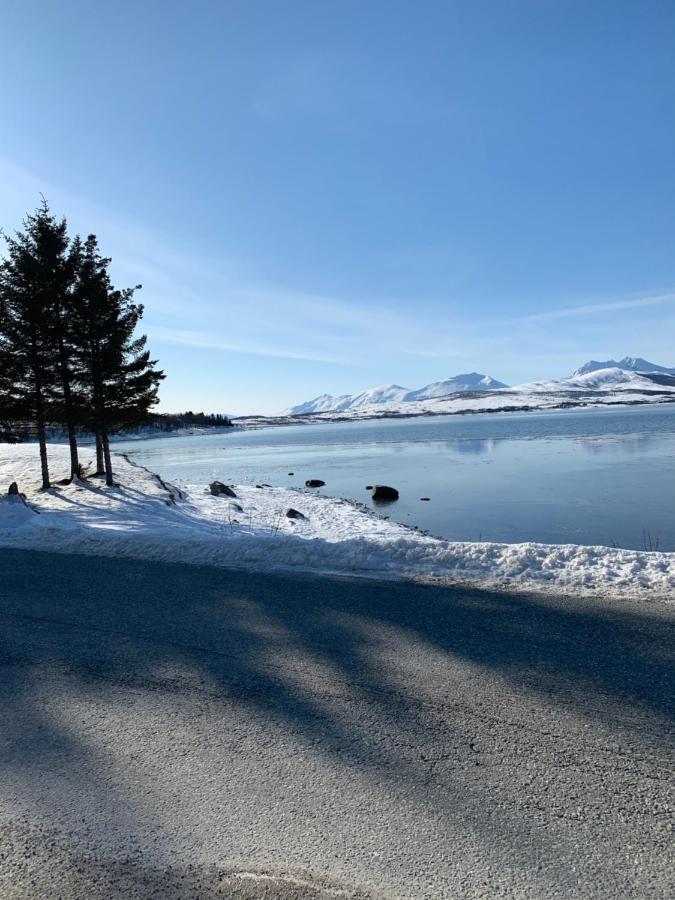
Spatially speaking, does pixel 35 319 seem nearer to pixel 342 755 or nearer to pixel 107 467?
pixel 107 467

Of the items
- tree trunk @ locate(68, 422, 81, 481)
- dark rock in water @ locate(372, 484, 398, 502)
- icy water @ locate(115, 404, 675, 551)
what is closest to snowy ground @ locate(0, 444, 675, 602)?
icy water @ locate(115, 404, 675, 551)

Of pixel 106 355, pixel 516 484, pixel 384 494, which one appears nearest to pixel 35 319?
pixel 106 355

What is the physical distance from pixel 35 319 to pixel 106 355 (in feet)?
8.94

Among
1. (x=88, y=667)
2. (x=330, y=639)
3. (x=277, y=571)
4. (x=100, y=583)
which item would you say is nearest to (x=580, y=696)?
(x=330, y=639)

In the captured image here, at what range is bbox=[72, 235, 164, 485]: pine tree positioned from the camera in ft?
69.2

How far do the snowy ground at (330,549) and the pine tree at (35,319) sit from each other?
14.5ft

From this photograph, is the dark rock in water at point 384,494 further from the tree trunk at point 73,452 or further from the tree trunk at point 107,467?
the tree trunk at point 73,452

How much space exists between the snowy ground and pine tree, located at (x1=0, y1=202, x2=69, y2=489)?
4414 millimetres

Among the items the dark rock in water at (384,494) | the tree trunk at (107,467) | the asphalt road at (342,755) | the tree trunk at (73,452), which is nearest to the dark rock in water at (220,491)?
the tree trunk at (107,467)

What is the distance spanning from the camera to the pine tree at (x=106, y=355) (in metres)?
21.1

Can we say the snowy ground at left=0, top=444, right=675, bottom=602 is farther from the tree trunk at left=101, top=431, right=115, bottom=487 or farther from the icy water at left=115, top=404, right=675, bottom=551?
the icy water at left=115, top=404, right=675, bottom=551

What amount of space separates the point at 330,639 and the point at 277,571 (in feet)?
9.68

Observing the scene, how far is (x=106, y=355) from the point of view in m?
21.5

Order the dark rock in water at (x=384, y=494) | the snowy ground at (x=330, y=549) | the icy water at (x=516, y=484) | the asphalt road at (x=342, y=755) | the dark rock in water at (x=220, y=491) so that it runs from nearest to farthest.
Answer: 1. the asphalt road at (x=342, y=755)
2. the snowy ground at (x=330, y=549)
3. the icy water at (x=516, y=484)
4. the dark rock in water at (x=384, y=494)
5. the dark rock in water at (x=220, y=491)
